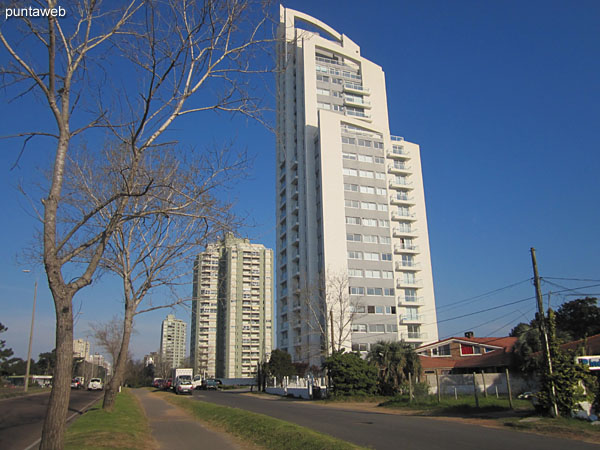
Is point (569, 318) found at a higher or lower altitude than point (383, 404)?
higher

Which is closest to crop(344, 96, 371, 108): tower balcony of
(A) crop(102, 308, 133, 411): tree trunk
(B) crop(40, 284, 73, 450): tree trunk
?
(A) crop(102, 308, 133, 411): tree trunk

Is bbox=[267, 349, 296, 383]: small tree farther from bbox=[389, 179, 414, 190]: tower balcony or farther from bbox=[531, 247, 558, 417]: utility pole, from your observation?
bbox=[531, 247, 558, 417]: utility pole

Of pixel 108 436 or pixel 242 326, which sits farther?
pixel 242 326

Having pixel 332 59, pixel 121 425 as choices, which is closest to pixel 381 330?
pixel 332 59

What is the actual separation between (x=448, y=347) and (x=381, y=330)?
48.5ft

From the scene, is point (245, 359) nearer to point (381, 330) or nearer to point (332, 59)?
point (381, 330)

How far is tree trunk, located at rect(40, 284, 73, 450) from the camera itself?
293 inches

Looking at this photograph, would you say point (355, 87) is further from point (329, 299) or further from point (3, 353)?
point (3, 353)

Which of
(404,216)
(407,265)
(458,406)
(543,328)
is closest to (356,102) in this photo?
(404,216)

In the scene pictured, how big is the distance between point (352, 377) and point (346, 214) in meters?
32.8

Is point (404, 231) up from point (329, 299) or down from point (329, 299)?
up

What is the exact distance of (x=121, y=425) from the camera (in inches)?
581

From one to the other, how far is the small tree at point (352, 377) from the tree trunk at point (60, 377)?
93.1ft

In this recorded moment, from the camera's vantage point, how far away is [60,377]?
775cm
